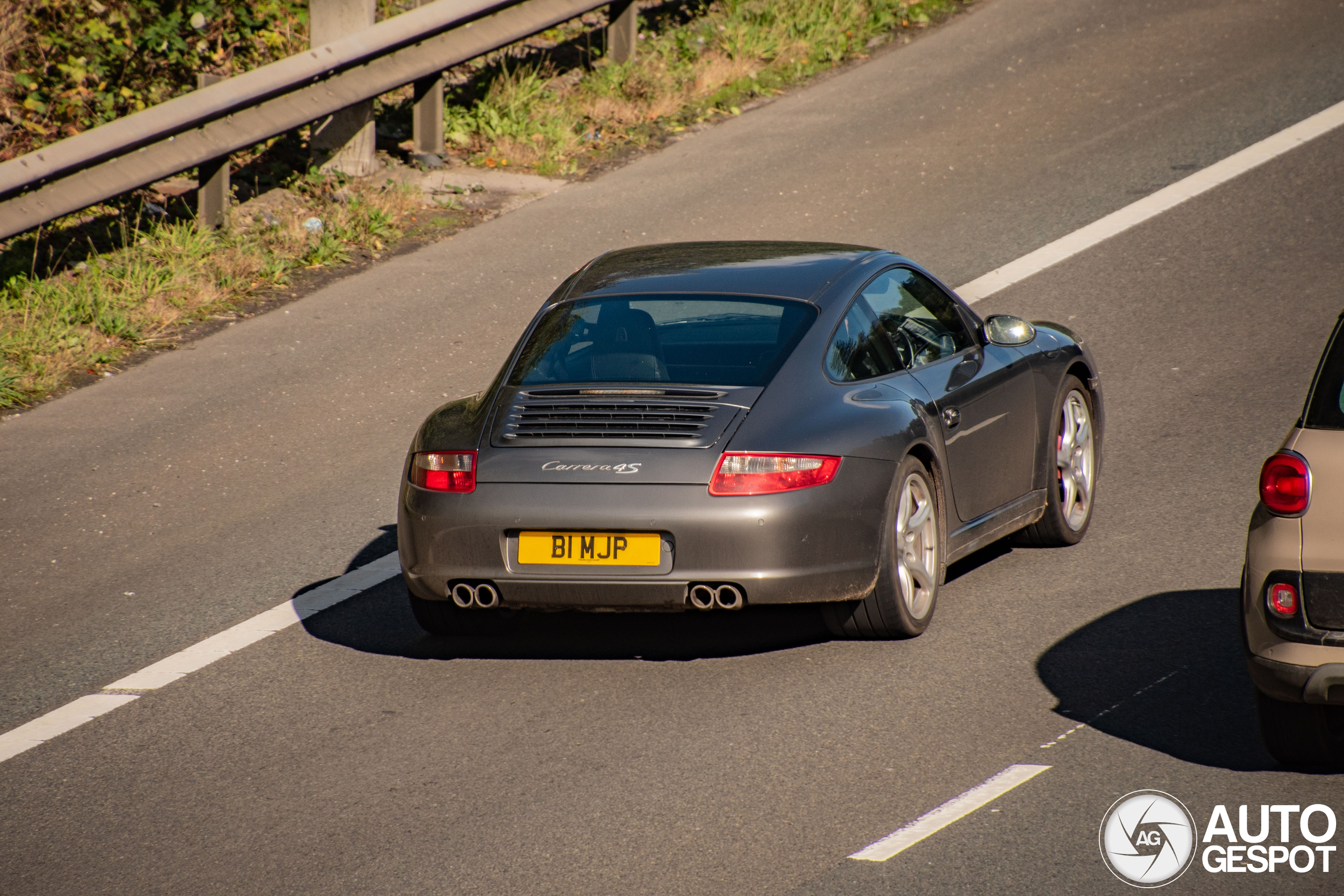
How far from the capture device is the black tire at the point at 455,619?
6.77 meters

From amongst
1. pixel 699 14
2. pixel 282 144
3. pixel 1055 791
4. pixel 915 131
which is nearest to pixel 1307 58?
pixel 915 131

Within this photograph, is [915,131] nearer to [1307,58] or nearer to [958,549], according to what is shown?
[1307,58]

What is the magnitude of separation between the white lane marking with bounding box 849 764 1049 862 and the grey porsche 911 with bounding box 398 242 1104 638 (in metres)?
1.19

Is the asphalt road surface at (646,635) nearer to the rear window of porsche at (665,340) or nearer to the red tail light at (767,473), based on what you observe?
the red tail light at (767,473)

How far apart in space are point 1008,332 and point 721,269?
129 centimetres

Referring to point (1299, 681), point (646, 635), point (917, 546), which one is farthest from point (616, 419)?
point (1299, 681)

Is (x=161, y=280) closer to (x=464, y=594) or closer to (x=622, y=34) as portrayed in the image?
(x=622, y=34)

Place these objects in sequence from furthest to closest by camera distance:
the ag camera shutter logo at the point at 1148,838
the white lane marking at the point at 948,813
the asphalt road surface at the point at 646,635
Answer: the asphalt road surface at the point at 646,635 < the white lane marking at the point at 948,813 < the ag camera shutter logo at the point at 1148,838

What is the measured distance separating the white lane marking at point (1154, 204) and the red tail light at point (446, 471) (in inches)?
221

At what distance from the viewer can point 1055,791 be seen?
5.07m

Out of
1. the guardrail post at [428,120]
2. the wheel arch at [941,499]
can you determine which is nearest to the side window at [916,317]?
the wheel arch at [941,499]

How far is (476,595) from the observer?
20.7 ft

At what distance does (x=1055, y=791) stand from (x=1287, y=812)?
2.12 ft

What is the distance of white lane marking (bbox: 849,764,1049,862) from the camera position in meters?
4.74
